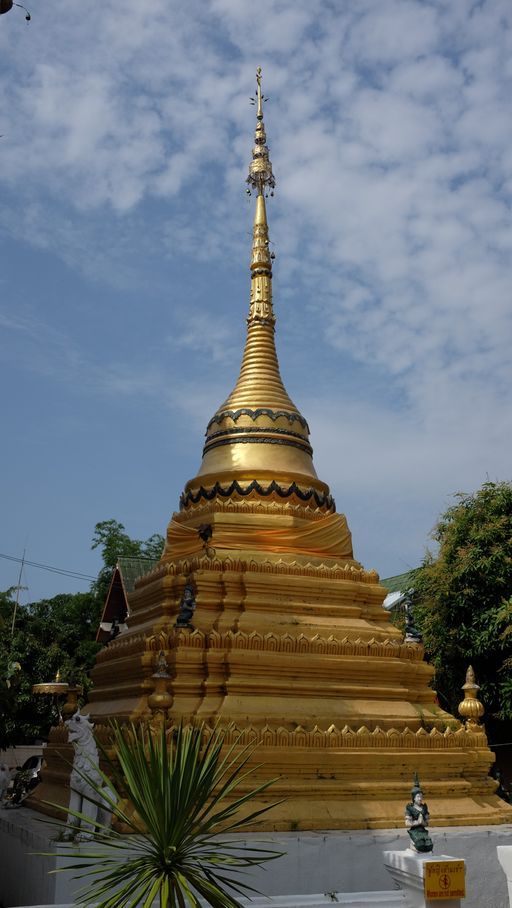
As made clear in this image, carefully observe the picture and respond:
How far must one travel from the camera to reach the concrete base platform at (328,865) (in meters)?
10.5

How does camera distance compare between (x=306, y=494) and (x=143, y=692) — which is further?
(x=306, y=494)

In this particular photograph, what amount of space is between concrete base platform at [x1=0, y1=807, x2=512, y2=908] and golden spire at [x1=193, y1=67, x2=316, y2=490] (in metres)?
7.21

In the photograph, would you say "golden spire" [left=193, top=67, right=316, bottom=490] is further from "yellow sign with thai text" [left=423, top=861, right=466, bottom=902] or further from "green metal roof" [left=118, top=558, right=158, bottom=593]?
"green metal roof" [left=118, top=558, right=158, bottom=593]

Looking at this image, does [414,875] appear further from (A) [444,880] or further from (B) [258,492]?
(B) [258,492]

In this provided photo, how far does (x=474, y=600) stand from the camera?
2248 centimetres

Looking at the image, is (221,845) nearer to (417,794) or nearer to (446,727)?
(417,794)

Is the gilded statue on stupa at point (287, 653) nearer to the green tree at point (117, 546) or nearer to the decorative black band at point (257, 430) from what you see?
the decorative black band at point (257, 430)

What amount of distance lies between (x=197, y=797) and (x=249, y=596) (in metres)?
6.54

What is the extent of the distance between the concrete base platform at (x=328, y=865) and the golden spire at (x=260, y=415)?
23.6ft

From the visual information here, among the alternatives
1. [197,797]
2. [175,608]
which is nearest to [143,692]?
[175,608]

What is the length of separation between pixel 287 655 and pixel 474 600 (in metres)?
10.8

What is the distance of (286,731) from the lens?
1203 cm

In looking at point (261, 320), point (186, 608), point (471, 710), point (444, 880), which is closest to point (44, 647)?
point (261, 320)

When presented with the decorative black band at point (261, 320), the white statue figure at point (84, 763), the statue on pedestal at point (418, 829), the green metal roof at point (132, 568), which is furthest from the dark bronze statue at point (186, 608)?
the green metal roof at point (132, 568)
